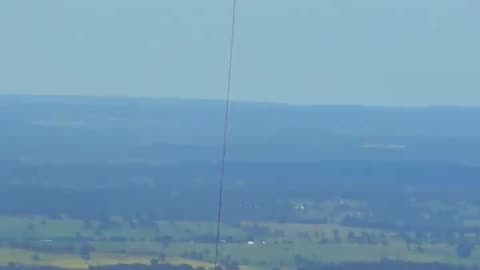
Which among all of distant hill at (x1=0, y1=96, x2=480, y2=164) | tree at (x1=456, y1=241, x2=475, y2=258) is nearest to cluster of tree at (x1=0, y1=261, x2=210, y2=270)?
distant hill at (x1=0, y1=96, x2=480, y2=164)

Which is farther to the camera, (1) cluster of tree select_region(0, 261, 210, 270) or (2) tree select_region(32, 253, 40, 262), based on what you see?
(2) tree select_region(32, 253, 40, 262)

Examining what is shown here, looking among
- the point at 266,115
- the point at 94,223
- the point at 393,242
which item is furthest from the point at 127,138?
the point at 393,242

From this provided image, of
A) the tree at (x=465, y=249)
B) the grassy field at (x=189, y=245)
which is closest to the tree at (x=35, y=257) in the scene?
the grassy field at (x=189, y=245)

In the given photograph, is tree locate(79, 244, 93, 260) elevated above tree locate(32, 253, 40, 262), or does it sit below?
above

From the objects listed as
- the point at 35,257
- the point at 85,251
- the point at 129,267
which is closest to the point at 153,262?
the point at 129,267

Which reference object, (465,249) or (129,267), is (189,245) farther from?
(465,249)

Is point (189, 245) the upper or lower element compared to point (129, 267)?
upper

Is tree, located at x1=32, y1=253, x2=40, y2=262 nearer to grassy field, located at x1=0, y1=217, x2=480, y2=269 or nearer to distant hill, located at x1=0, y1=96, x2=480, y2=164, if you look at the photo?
grassy field, located at x1=0, y1=217, x2=480, y2=269

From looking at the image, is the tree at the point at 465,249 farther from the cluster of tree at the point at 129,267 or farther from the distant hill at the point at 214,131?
the cluster of tree at the point at 129,267

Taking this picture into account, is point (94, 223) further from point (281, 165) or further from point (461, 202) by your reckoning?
point (461, 202)
